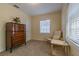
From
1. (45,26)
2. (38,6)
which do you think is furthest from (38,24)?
(38,6)

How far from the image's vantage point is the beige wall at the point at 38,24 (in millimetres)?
6954

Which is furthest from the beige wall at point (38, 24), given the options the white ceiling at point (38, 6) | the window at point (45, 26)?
the white ceiling at point (38, 6)

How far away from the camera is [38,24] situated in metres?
Result: 7.50

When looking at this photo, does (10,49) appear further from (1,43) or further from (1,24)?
(1,24)

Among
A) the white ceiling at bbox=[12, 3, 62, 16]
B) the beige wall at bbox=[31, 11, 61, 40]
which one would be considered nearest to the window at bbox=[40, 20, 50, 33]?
the beige wall at bbox=[31, 11, 61, 40]

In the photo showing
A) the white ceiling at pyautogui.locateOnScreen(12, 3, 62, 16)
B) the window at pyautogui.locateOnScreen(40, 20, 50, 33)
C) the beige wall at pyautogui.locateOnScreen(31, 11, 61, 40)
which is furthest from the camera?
the window at pyautogui.locateOnScreen(40, 20, 50, 33)

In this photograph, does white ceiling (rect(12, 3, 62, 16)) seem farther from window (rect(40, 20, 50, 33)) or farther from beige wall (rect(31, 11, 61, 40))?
window (rect(40, 20, 50, 33))

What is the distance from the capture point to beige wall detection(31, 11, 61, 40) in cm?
695

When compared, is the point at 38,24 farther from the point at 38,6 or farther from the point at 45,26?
the point at 38,6

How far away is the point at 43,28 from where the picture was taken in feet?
24.1

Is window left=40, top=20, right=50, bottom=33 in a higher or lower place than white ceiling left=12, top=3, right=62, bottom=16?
lower

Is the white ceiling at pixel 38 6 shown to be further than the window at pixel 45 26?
No

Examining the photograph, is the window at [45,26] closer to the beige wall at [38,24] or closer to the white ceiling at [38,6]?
the beige wall at [38,24]

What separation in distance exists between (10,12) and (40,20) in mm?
3296
